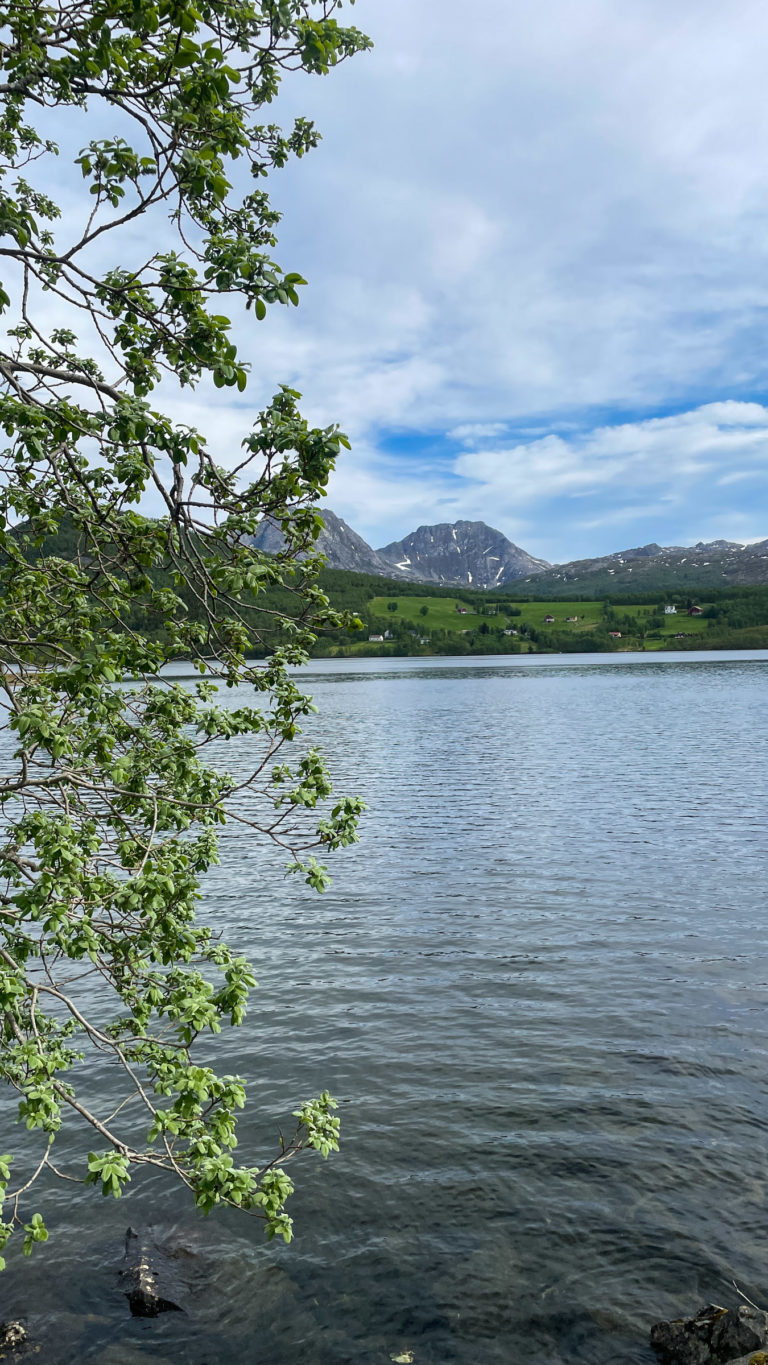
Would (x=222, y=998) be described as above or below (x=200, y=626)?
below

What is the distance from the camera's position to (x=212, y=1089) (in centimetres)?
851

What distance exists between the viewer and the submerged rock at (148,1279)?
12.1 m

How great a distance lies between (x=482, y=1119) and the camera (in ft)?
55.0

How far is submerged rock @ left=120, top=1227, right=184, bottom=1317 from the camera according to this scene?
1214 cm

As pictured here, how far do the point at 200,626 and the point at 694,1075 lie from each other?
1461 centimetres

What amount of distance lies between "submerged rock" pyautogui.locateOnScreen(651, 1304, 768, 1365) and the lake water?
1.30 ft

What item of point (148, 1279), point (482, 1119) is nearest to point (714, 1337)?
point (482, 1119)

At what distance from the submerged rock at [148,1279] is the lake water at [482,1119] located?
0.76ft

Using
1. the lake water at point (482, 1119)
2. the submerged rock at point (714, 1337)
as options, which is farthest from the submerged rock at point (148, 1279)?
the submerged rock at point (714, 1337)

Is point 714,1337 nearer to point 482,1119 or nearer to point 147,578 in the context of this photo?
point 482,1119

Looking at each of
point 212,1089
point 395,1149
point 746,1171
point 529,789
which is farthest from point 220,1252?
point 529,789

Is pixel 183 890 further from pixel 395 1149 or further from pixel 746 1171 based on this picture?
pixel 746 1171

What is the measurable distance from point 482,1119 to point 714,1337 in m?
6.60

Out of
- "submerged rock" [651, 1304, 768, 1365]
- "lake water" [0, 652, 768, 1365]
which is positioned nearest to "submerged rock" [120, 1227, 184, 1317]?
"lake water" [0, 652, 768, 1365]
